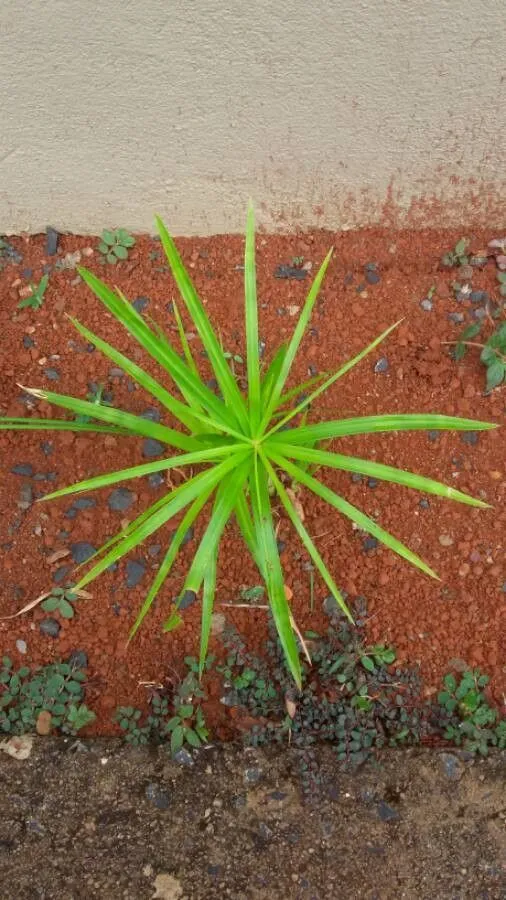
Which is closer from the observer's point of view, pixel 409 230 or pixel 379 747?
pixel 379 747

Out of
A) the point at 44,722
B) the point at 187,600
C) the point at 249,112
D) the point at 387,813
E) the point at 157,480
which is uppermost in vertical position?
the point at 249,112

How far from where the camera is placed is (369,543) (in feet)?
6.08

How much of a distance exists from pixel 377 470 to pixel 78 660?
2.89 ft

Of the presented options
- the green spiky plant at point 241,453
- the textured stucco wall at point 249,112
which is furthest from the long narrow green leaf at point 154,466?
the textured stucco wall at point 249,112

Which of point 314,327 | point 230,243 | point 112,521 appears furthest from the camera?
point 230,243

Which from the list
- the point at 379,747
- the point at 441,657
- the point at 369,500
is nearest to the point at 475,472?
the point at 369,500

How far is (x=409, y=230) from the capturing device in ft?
7.04

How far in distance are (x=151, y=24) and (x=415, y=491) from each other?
1.23m

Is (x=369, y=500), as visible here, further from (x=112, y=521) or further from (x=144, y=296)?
(x=144, y=296)

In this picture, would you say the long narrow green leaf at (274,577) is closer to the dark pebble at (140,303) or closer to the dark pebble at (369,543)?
the dark pebble at (369,543)

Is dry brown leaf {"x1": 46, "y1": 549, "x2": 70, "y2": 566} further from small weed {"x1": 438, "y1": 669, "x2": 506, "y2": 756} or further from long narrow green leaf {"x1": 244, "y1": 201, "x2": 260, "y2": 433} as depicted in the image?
small weed {"x1": 438, "y1": 669, "x2": 506, "y2": 756}

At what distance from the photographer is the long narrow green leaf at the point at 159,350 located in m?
1.45

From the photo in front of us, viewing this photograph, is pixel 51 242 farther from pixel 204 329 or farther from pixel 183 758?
pixel 183 758

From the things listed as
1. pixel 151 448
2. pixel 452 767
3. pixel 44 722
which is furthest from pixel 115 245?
pixel 452 767
